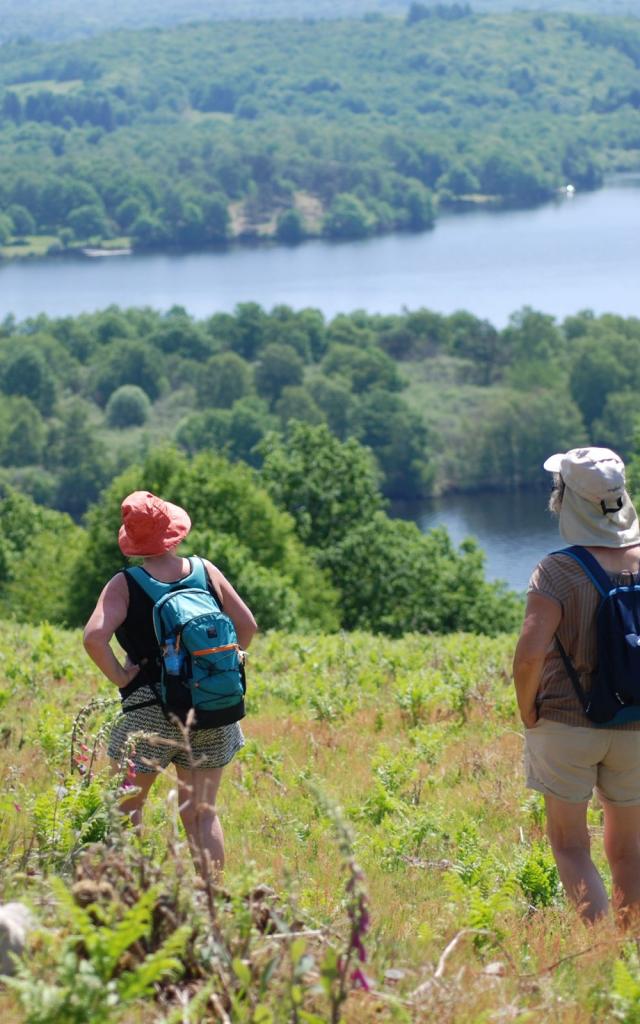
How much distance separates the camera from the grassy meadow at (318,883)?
3732mm

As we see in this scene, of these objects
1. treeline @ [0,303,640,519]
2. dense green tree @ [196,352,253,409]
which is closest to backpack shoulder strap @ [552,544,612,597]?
treeline @ [0,303,640,519]

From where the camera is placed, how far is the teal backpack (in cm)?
534

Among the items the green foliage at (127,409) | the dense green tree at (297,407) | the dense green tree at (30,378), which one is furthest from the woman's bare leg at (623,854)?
the dense green tree at (30,378)

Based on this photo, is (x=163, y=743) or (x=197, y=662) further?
(x=163, y=743)

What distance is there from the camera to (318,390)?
128m

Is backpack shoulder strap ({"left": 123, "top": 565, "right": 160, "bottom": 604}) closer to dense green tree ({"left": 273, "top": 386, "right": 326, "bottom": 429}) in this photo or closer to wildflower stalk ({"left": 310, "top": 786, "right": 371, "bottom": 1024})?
wildflower stalk ({"left": 310, "top": 786, "right": 371, "bottom": 1024})

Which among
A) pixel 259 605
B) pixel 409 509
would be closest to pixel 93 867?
pixel 259 605

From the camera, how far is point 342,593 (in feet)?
146

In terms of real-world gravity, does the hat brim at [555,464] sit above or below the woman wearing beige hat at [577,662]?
above

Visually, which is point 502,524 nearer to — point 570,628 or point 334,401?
point 334,401

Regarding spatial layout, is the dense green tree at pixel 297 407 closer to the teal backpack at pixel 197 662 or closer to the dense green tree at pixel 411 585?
the dense green tree at pixel 411 585

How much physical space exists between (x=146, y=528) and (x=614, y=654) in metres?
1.92

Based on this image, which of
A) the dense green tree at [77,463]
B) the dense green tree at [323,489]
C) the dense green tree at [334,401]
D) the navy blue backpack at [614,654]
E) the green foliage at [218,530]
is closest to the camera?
the navy blue backpack at [614,654]

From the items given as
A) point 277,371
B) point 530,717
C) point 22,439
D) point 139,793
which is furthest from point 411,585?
point 277,371
